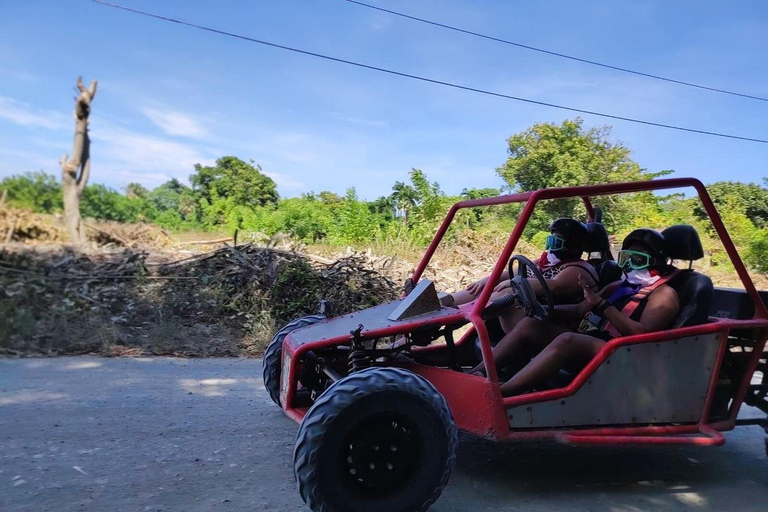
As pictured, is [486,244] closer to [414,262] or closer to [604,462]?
[414,262]

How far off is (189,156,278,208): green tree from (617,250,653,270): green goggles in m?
20.7

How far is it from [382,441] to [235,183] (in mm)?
23083

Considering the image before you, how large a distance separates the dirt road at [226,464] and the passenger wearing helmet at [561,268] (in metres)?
1.02

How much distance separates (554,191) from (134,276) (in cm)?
690

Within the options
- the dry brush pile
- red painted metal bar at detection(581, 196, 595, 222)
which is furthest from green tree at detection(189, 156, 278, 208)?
red painted metal bar at detection(581, 196, 595, 222)

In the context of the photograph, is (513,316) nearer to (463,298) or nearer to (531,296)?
(463,298)

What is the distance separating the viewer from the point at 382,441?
122 inches

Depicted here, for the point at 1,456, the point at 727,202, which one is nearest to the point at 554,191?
the point at 1,456

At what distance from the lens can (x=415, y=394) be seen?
3086 millimetres

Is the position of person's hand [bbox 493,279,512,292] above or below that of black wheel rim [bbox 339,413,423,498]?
above

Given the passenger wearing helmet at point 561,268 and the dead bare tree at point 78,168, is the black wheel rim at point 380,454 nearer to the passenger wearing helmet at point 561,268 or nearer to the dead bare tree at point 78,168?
the passenger wearing helmet at point 561,268

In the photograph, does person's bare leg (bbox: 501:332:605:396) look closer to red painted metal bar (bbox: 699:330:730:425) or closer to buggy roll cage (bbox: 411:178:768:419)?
buggy roll cage (bbox: 411:178:768:419)

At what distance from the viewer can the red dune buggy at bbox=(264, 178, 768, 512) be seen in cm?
304

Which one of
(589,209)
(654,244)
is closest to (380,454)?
(654,244)
